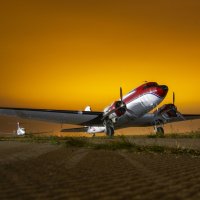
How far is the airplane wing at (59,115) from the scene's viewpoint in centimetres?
3497

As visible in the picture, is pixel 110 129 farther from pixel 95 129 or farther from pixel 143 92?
pixel 95 129

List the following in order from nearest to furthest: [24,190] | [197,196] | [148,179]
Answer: [197,196]
[24,190]
[148,179]

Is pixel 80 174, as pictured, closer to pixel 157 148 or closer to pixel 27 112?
pixel 157 148

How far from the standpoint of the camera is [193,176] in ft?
17.2

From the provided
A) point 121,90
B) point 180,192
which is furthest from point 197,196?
point 121,90

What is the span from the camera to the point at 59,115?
124ft

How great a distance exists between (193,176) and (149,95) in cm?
2766

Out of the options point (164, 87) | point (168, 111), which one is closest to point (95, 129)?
point (168, 111)

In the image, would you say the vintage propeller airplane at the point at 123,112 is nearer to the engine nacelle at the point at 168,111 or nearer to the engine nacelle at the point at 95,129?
the engine nacelle at the point at 168,111

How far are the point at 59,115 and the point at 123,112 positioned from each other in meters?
8.00

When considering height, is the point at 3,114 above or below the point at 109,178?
above

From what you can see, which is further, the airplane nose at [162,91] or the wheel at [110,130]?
the wheel at [110,130]

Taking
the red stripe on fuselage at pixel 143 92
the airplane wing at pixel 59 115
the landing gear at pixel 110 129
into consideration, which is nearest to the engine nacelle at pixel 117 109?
the red stripe on fuselage at pixel 143 92

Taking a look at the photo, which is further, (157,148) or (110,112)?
(110,112)
